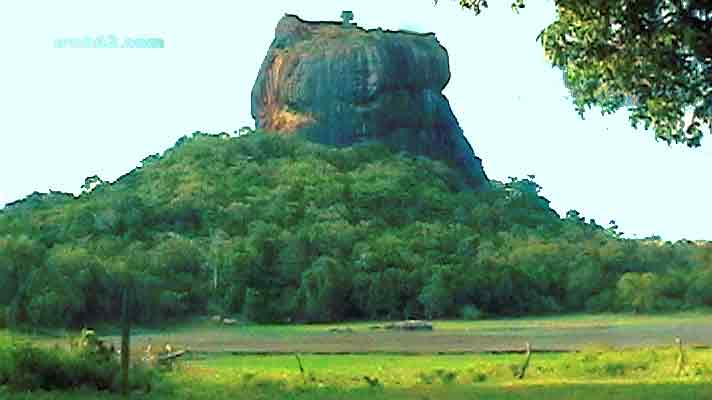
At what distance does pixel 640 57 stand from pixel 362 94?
106551 mm

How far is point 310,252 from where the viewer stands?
9388 centimetres

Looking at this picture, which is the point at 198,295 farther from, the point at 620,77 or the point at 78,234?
the point at 620,77

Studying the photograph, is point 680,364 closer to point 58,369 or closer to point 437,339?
point 58,369

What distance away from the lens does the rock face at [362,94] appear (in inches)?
4990

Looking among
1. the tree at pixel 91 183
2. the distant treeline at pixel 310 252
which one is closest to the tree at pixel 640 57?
the distant treeline at pixel 310 252

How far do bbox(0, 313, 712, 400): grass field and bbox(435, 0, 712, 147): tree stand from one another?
6.29 metres

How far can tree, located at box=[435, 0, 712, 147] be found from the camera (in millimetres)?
20156

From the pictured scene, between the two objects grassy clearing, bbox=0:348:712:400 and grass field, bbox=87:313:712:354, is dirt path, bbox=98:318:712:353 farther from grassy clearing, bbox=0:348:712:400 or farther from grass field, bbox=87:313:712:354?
grassy clearing, bbox=0:348:712:400

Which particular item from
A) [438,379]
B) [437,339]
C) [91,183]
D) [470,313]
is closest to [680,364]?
[438,379]

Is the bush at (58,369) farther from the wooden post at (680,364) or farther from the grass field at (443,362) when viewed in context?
the wooden post at (680,364)

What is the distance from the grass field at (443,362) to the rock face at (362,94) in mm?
44883

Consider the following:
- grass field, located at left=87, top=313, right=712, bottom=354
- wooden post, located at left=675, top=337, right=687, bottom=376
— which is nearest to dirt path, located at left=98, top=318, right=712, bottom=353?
grass field, located at left=87, top=313, right=712, bottom=354

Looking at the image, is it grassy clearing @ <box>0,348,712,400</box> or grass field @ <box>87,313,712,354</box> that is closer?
grassy clearing @ <box>0,348,712,400</box>

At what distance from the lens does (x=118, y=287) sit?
73125 mm
